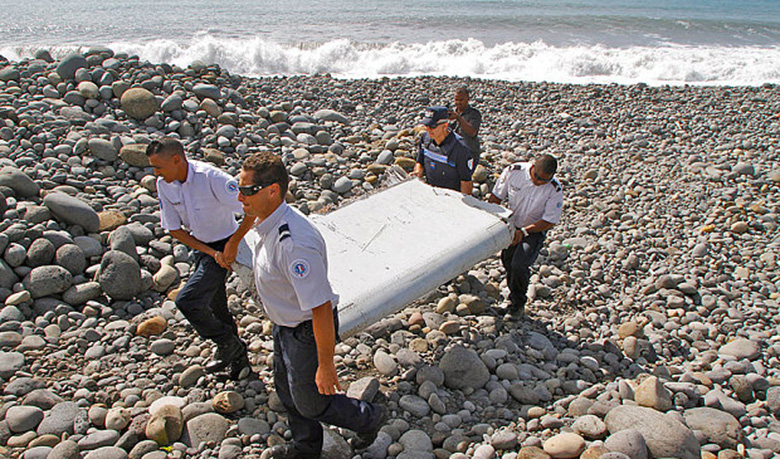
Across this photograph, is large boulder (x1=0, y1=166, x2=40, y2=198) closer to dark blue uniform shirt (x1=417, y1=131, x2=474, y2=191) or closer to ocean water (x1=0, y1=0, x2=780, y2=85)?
dark blue uniform shirt (x1=417, y1=131, x2=474, y2=191)

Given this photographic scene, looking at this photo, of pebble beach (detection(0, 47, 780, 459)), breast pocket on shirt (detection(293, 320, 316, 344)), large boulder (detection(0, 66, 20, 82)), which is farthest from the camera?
large boulder (detection(0, 66, 20, 82))

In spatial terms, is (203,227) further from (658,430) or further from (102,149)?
(102,149)

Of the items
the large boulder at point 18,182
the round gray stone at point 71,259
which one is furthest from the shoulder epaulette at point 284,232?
the large boulder at point 18,182

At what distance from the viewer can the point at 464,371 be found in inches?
157

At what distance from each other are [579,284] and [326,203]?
314 centimetres

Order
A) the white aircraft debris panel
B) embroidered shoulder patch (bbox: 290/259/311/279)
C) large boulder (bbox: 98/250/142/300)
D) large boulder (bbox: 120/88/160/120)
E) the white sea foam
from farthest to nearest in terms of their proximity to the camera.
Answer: the white sea foam < large boulder (bbox: 120/88/160/120) < large boulder (bbox: 98/250/142/300) < the white aircraft debris panel < embroidered shoulder patch (bbox: 290/259/311/279)

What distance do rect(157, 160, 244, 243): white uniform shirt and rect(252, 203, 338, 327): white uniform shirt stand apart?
3.54ft

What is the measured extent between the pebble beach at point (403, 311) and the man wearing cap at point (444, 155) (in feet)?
3.41

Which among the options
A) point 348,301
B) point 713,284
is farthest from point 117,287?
Answer: point 713,284

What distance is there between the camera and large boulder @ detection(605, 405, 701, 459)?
305cm

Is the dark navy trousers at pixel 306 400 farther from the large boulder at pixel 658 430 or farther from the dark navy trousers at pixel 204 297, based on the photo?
the large boulder at pixel 658 430

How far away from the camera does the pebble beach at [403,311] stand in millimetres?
3377

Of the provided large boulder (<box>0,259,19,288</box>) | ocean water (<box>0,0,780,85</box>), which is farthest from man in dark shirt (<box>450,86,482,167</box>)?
ocean water (<box>0,0,780,85</box>)

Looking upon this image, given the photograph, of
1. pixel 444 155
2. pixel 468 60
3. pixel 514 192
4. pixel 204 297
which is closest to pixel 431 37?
pixel 468 60
